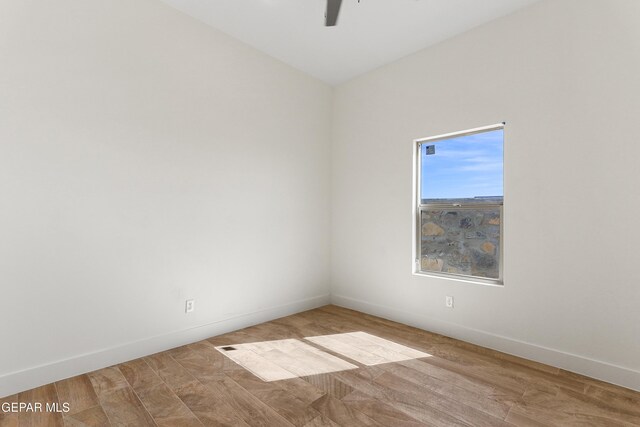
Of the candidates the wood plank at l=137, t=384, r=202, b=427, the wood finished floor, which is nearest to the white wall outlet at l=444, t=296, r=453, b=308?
the wood finished floor

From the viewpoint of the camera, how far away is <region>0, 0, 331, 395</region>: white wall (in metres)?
2.08

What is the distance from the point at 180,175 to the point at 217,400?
1.90m

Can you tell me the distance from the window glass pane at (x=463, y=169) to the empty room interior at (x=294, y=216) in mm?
22

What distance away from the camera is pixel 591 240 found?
2.36 m

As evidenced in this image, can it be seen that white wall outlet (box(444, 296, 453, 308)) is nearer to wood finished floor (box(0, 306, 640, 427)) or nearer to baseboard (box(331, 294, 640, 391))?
baseboard (box(331, 294, 640, 391))

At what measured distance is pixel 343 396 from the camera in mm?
2068

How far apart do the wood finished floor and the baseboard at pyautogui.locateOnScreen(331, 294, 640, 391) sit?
7 cm

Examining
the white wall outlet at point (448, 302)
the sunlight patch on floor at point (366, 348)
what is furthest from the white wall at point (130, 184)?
the white wall outlet at point (448, 302)

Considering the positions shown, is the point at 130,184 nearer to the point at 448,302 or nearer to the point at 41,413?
the point at 41,413

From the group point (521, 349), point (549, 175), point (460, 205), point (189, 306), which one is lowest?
point (521, 349)

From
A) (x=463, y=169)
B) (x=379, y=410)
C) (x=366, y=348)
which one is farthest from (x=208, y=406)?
(x=463, y=169)

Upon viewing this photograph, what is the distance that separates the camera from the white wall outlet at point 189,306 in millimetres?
2871

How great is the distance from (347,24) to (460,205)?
85.2 inches

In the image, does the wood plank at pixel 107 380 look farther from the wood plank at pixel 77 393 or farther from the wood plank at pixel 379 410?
the wood plank at pixel 379 410
